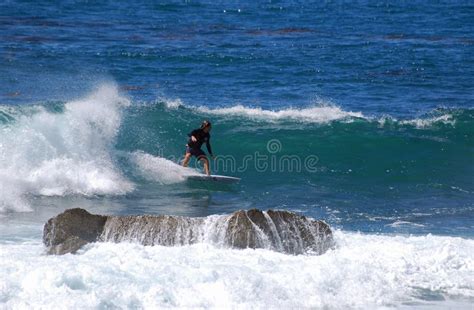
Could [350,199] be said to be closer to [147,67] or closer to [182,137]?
[182,137]

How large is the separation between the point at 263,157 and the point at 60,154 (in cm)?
523

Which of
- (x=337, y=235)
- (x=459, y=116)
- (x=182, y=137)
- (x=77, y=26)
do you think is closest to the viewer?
(x=337, y=235)

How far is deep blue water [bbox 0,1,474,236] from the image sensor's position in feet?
63.4

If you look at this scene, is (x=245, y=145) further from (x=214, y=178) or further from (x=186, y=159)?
(x=214, y=178)

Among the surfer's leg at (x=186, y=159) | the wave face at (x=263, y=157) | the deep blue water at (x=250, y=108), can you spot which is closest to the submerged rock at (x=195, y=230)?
the deep blue water at (x=250, y=108)

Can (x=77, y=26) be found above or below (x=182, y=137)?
above

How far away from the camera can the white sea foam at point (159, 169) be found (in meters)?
20.3

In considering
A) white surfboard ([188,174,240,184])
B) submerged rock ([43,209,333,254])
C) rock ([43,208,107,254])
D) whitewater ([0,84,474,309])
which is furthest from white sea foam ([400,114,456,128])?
rock ([43,208,107,254])

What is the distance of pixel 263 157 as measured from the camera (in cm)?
2350

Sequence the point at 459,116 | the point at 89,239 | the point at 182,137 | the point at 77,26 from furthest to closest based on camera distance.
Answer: the point at 77,26, the point at 459,116, the point at 182,137, the point at 89,239

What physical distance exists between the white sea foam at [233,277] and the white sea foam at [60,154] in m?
4.60

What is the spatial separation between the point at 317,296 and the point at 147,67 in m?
20.2

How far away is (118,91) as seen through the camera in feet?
91.9

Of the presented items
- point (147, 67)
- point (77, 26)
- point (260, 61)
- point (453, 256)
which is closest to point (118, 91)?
point (147, 67)
